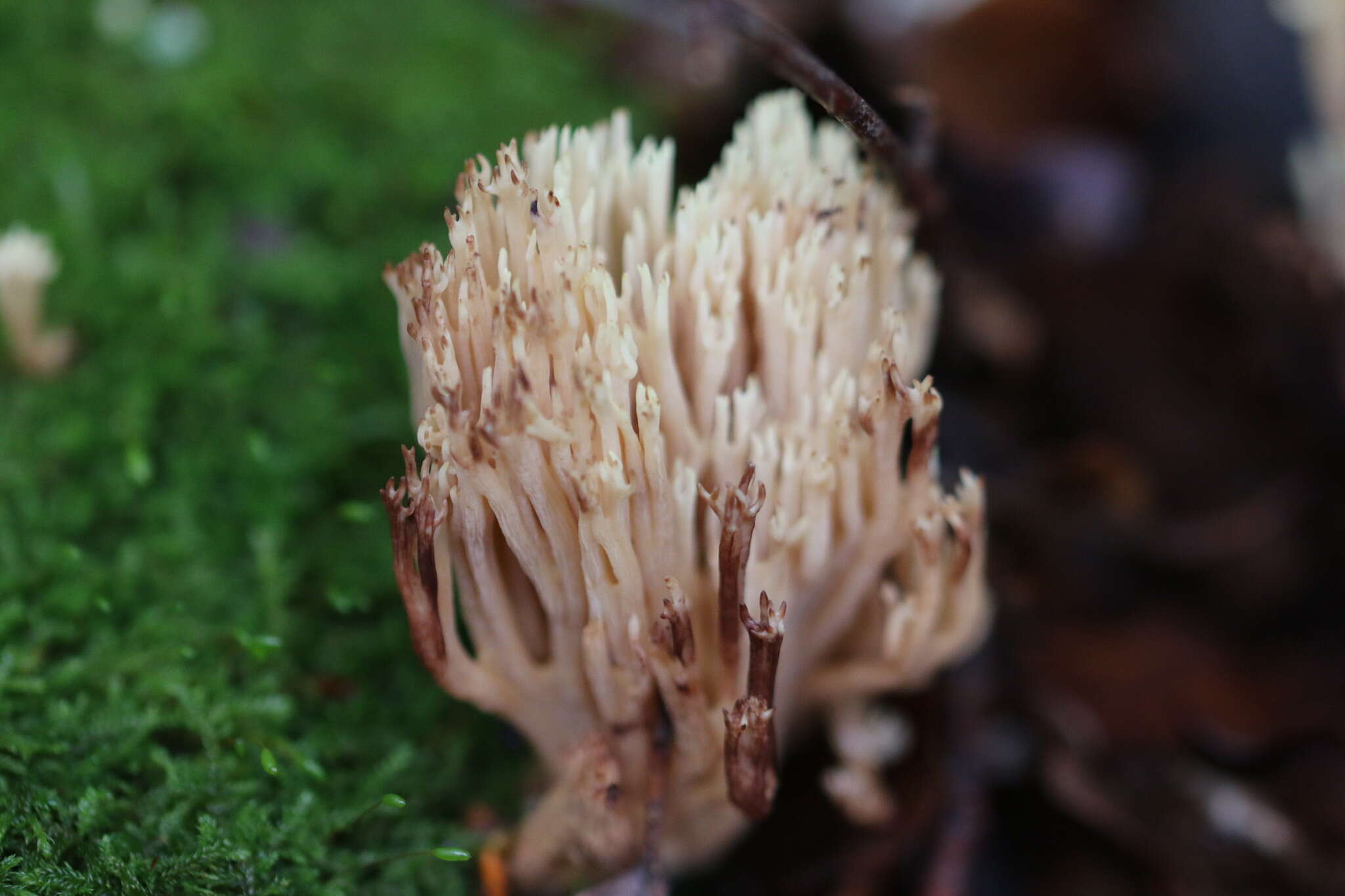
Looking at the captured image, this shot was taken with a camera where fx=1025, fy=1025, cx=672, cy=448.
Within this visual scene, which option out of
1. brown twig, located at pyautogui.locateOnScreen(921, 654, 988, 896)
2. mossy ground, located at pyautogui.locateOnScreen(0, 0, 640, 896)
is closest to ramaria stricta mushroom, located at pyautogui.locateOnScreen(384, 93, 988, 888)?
mossy ground, located at pyautogui.locateOnScreen(0, 0, 640, 896)

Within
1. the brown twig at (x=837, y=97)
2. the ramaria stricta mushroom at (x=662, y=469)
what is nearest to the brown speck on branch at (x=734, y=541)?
the ramaria stricta mushroom at (x=662, y=469)

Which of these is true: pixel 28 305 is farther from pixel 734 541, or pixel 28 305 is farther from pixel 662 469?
pixel 734 541

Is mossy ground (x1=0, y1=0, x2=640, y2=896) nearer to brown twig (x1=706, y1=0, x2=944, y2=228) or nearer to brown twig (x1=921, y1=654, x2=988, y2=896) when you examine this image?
brown twig (x1=921, y1=654, x2=988, y2=896)

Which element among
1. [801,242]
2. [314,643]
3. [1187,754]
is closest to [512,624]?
[314,643]

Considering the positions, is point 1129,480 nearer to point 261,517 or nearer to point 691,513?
point 691,513

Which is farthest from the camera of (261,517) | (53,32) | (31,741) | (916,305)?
(53,32)

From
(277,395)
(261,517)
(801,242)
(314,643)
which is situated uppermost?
(801,242)
